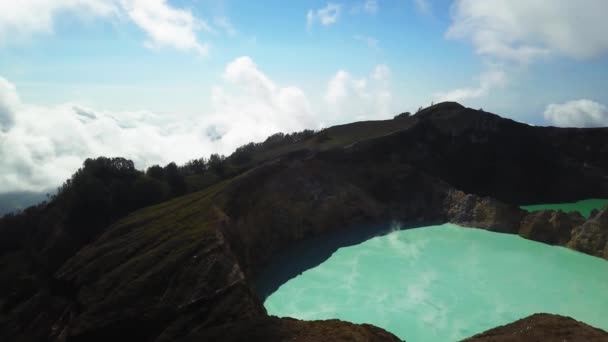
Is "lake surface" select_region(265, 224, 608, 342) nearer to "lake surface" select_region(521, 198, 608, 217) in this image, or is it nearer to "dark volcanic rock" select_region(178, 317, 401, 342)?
"dark volcanic rock" select_region(178, 317, 401, 342)

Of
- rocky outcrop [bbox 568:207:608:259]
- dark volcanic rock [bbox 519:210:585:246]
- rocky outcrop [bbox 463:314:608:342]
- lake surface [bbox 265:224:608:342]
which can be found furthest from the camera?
dark volcanic rock [bbox 519:210:585:246]

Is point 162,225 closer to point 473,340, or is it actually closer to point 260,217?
point 260,217

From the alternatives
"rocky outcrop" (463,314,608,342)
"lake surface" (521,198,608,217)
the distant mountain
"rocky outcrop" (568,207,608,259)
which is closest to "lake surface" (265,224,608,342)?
"rocky outcrop" (568,207,608,259)

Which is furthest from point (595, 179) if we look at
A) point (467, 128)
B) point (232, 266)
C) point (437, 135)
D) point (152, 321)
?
point (152, 321)

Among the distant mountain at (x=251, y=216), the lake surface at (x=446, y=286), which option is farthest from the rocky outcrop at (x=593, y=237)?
the lake surface at (x=446, y=286)

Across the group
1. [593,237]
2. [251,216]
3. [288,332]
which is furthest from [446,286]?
[251,216]

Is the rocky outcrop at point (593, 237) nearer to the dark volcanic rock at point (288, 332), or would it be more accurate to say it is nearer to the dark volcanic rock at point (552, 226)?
the dark volcanic rock at point (552, 226)
